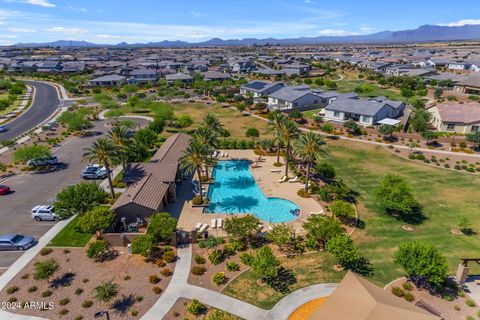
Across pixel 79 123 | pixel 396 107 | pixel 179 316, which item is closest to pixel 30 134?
pixel 79 123

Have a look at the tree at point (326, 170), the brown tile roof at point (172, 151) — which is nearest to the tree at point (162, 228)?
the brown tile roof at point (172, 151)

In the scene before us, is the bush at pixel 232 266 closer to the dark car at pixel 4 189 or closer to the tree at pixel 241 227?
the tree at pixel 241 227

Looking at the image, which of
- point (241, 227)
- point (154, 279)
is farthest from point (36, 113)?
point (241, 227)

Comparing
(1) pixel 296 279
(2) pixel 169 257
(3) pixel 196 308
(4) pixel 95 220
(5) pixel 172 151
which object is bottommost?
(1) pixel 296 279

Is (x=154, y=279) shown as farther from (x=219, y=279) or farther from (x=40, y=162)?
(x=40, y=162)

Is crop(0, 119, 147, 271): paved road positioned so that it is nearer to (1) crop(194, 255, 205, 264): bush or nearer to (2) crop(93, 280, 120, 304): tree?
(2) crop(93, 280, 120, 304): tree

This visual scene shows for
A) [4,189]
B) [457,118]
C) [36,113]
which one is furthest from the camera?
[36,113]
